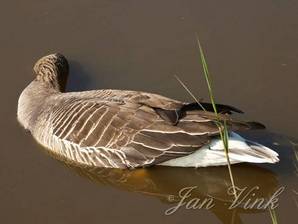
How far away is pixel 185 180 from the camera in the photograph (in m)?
7.57

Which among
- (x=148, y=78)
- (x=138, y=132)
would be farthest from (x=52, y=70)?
(x=138, y=132)

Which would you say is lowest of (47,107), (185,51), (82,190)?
(82,190)

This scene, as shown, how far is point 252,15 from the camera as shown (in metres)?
10.0

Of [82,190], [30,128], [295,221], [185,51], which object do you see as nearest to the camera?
[295,221]

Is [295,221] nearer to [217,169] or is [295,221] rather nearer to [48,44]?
[217,169]

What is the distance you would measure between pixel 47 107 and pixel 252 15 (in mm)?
3512

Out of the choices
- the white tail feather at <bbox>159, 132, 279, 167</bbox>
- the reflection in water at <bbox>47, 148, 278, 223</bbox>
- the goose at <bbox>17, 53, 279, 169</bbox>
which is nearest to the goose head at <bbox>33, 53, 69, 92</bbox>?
the goose at <bbox>17, 53, 279, 169</bbox>

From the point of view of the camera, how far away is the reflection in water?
7.42m

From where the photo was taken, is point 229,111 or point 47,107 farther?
point 47,107

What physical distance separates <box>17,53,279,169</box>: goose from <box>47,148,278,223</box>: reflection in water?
0.11m

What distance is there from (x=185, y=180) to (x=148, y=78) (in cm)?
198

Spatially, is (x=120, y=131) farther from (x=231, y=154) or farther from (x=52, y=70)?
(x=52, y=70)

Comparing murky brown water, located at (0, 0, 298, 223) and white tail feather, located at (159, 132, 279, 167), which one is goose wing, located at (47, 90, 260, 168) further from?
murky brown water, located at (0, 0, 298, 223)

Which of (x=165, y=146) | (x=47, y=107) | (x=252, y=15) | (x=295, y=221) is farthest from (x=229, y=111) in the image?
(x=252, y=15)
